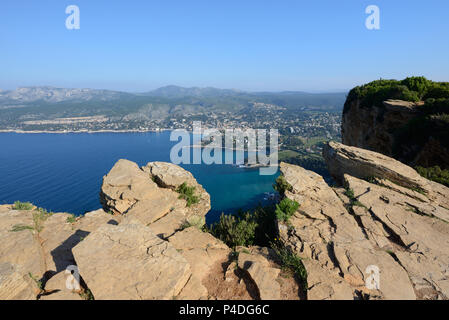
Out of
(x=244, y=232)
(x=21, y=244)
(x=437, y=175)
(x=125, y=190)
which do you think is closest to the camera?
(x=21, y=244)

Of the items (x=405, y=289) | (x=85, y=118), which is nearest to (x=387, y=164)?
(x=405, y=289)

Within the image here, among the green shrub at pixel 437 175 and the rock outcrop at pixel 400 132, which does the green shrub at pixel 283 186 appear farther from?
the rock outcrop at pixel 400 132

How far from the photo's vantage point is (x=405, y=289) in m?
4.88

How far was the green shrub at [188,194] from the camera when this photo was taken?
10669mm

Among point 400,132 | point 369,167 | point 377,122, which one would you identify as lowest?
point 369,167

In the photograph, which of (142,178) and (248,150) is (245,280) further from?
(248,150)

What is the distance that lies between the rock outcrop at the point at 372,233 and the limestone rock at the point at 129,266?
9.56ft

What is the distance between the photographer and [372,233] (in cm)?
697

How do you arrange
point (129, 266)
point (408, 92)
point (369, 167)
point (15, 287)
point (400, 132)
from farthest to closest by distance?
point (408, 92)
point (400, 132)
point (369, 167)
point (129, 266)
point (15, 287)

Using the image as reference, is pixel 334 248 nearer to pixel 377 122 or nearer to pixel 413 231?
pixel 413 231

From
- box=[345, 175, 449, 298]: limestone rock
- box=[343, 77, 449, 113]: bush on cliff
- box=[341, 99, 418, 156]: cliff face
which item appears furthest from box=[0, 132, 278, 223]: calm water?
box=[345, 175, 449, 298]: limestone rock

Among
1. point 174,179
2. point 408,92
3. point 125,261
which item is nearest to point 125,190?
point 174,179

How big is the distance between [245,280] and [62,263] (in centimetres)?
452

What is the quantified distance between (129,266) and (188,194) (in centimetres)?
630
